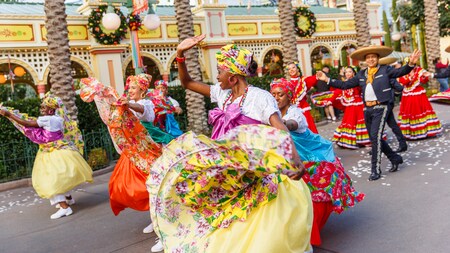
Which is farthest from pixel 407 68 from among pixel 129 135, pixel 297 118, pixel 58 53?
pixel 58 53

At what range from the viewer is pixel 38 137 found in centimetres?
712

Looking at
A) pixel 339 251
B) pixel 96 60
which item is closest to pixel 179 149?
pixel 339 251

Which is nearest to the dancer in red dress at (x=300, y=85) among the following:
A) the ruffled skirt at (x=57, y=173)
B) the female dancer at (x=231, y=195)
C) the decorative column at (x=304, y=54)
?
the ruffled skirt at (x=57, y=173)

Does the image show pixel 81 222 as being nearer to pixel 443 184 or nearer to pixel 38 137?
pixel 38 137

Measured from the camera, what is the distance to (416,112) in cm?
1038

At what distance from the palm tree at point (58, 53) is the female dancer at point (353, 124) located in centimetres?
606

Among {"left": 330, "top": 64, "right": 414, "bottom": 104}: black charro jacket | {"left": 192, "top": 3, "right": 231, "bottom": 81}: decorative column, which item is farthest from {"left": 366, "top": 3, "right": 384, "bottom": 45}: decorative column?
{"left": 330, "top": 64, "right": 414, "bottom": 104}: black charro jacket

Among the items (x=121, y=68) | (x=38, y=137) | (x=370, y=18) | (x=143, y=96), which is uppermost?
(x=370, y=18)

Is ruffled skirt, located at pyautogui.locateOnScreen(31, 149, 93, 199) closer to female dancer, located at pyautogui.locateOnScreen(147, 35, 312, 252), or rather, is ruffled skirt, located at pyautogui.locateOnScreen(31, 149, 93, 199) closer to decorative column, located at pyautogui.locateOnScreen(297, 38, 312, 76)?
female dancer, located at pyautogui.locateOnScreen(147, 35, 312, 252)

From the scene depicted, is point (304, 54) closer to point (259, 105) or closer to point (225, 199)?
point (259, 105)

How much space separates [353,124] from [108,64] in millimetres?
9985

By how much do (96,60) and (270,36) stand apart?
859cm

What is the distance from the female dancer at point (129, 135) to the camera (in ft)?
17.1

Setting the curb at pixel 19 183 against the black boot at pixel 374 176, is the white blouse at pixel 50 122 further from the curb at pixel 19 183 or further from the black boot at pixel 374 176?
the black boot at pixel 374 176
